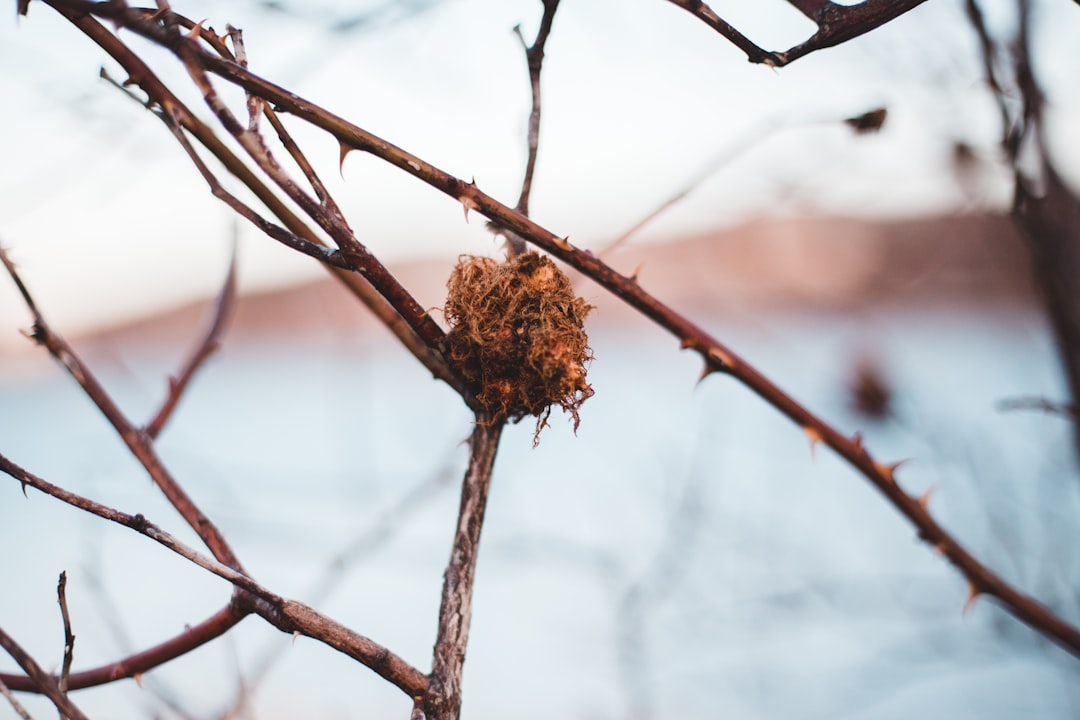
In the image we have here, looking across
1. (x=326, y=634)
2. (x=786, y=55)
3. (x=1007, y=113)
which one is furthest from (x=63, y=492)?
(x=1007, y=113)

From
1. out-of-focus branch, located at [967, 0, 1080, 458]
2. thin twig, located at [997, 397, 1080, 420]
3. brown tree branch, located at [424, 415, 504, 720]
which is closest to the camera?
brown tree branch, located at [424, 415, 504, 720]

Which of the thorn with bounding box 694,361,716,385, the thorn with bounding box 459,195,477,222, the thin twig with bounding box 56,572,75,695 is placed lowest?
the thin twig with bounding box 56,572,75,695

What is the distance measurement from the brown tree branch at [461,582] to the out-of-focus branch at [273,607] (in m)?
0.02

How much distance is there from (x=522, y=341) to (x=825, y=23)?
338 mm

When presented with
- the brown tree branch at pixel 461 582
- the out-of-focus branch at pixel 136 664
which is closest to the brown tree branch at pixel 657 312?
the brown tree branch at pixel 461 582

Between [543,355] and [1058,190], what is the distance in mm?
930

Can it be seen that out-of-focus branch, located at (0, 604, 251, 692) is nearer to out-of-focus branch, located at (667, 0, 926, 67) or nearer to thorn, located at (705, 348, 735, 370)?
thorn, located at (705, 348, 735, 370)

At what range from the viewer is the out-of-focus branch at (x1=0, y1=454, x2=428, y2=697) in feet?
1.49

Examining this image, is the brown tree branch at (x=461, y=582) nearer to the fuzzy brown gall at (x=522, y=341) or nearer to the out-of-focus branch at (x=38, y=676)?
the fuzzy brown gall at (x=522, y=341)

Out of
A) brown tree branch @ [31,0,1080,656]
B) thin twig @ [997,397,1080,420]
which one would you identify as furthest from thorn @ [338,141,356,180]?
thin twig @ [997,397,1080,420]

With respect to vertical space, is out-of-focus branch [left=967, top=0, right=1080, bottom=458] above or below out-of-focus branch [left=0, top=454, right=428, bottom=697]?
above

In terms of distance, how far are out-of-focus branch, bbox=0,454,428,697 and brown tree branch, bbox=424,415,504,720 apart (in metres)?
0.02

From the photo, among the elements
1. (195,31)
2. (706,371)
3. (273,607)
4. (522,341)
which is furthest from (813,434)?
(195,31)

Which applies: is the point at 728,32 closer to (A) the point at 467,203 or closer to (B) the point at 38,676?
(A) the point at 467,203
